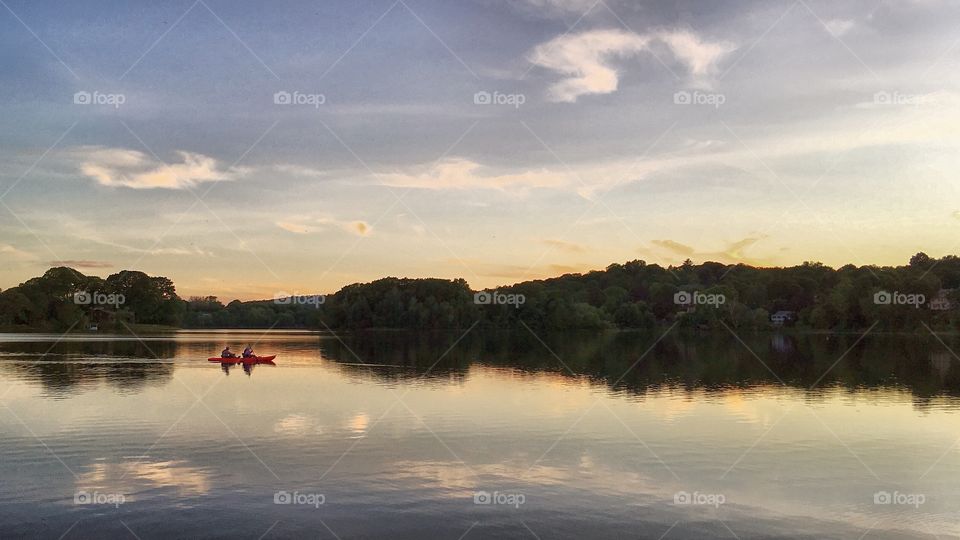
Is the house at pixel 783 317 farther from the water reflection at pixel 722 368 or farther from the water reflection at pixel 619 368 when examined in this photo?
the water reflection at pixel 619 368

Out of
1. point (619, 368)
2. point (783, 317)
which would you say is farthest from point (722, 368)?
point (783, 317)

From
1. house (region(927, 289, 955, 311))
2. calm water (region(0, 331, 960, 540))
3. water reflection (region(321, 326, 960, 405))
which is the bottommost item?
calm water (region(0, 331, 960, 540))

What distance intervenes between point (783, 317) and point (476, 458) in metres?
182

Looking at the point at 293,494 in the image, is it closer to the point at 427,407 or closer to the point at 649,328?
the point at 427,407

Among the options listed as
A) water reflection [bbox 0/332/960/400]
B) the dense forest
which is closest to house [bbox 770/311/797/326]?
the dense forest

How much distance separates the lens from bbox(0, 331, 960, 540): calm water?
17547mm

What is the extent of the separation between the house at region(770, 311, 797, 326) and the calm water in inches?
5691

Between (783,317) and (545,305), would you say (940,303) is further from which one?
(545,305)

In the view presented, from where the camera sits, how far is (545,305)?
177500 millimetres

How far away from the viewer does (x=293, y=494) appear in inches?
770

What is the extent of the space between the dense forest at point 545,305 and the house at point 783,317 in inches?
9.7

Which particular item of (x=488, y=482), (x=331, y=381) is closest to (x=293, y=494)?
(x=488, y=482)

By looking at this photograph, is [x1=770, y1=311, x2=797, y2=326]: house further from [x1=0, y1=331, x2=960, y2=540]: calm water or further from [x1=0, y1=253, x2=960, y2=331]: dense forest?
[x1=0, y1=331, x2=960, y2=540]: calm water

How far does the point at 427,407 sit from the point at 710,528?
2108 centimetres
